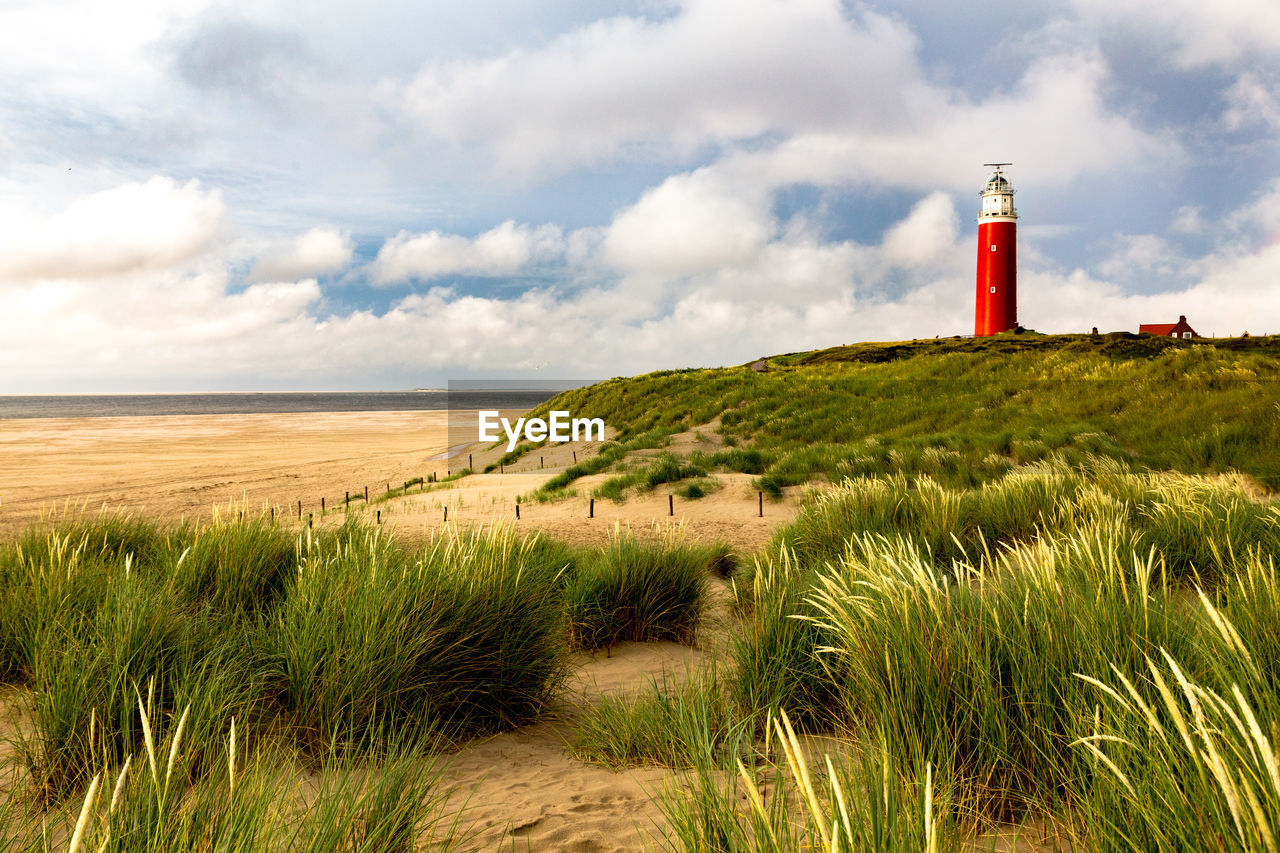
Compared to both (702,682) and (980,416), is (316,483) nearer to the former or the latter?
(980,416)

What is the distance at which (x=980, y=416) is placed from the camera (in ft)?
57.3

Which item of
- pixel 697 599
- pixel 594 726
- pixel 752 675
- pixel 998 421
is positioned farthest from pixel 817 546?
pixel 998 421

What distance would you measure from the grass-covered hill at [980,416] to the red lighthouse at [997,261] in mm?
26190

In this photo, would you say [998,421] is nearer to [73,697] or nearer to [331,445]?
[73,697]

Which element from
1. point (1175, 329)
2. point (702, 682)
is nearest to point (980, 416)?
point (702, 682)

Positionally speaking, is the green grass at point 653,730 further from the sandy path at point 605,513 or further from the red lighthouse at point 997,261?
the red lighthouse at point 997,261

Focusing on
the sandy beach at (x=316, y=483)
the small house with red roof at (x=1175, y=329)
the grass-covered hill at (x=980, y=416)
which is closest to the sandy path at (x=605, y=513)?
the sandy beach at (x=316, y=483)

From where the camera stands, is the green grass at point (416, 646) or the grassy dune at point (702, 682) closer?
the grassy dune at point (702, 682)

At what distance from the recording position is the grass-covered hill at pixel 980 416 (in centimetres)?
1227

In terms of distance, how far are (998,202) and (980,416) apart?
4684 cm

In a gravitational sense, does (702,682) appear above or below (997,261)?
below

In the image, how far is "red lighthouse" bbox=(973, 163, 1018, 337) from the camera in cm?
5419

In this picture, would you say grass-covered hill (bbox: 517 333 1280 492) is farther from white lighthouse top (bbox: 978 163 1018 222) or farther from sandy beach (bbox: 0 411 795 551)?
white lighthouse top (bbox: 978 163 1018 222)

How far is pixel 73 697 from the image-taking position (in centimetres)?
279
